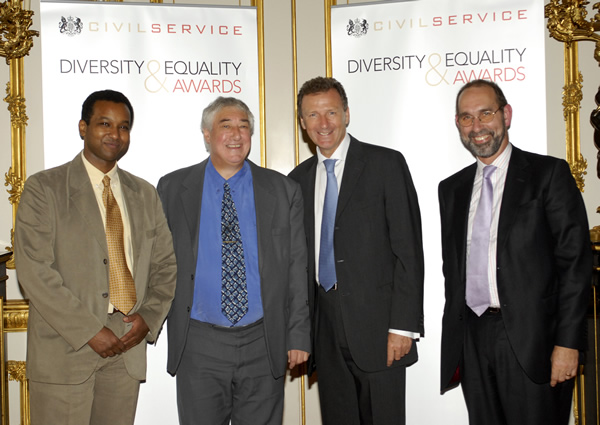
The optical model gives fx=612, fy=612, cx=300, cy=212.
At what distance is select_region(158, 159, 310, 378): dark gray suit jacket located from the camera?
2.89 m

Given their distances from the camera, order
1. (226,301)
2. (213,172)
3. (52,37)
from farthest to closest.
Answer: (52,37)
(213,172)
(226,301)

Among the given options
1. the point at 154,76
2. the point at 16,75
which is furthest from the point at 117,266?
the point at 16,75

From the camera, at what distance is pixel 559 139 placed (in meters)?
3.85

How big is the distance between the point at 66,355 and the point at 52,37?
2.03 metres

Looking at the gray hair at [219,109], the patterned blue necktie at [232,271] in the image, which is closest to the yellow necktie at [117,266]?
the patterned blue necktie at [232,271]

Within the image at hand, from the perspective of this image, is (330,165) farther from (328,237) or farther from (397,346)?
(397,346)

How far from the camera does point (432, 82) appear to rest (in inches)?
151

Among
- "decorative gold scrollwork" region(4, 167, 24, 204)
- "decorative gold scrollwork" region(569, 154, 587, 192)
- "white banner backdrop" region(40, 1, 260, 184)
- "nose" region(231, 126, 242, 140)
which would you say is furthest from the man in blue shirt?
"decorative gold scrollwork" region(569, 154, 587, 192)

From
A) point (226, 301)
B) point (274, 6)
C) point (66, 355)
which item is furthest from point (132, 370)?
point (274, 6)

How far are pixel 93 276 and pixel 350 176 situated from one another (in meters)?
1.28

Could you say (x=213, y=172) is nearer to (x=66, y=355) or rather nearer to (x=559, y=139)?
(x=66, y=355)

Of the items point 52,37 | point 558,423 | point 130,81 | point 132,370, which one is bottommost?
point 558,423

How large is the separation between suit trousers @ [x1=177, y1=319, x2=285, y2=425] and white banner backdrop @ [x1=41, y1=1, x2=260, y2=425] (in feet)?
3.14

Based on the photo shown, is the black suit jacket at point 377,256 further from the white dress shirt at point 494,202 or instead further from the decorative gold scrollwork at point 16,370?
the decorative gold scrollwork at point 16,370
